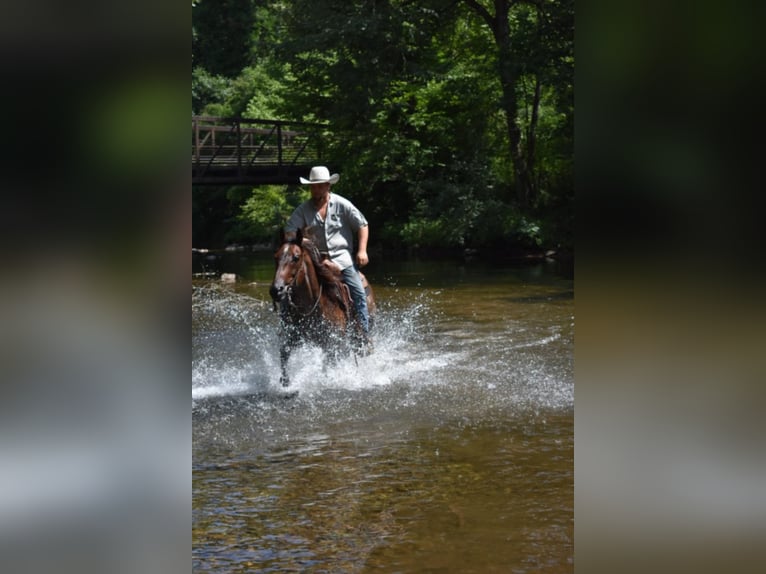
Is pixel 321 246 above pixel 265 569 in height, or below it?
above

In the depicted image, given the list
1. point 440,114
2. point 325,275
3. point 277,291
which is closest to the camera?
point 277,291

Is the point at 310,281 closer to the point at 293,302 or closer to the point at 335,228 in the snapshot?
the point at 293,302

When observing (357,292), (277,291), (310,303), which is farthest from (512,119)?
(277,291)

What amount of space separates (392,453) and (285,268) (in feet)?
7.97

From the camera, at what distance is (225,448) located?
772cm

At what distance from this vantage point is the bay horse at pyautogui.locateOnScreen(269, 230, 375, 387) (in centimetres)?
909

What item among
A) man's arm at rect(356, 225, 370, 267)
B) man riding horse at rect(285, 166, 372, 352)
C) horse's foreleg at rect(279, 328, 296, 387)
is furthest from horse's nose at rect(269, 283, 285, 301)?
man's arm at rect(356, 225, 370, 267)

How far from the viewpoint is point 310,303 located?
9414 mm

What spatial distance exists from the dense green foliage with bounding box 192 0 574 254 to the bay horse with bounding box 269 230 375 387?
706 inches
